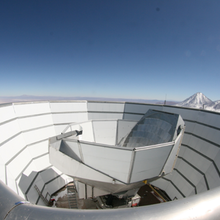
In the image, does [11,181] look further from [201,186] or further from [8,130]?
[201,186]

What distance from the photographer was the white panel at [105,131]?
413 inches

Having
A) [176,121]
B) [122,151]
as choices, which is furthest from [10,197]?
[176,121]

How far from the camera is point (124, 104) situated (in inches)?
589

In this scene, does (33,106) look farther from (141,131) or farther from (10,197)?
(10,197)

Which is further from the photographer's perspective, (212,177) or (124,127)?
(124,127)

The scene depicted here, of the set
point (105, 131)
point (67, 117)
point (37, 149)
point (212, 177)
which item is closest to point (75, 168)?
point (105, 131)

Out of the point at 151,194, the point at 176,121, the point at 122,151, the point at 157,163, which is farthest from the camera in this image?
the point at 151,194

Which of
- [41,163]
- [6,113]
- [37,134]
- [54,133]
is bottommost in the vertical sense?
[41,163]

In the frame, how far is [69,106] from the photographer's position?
13.8 m

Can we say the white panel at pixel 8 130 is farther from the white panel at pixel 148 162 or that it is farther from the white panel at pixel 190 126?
the white panel at pixel 190 126

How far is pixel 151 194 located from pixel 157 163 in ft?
29.9

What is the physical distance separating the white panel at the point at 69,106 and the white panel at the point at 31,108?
66 centimetres

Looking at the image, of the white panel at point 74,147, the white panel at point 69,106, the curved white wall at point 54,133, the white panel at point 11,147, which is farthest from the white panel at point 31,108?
the white panel at point 74,147

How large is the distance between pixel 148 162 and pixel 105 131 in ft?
19.5
